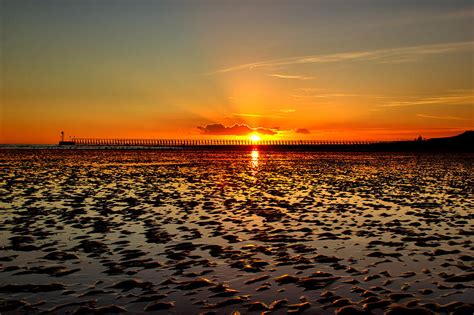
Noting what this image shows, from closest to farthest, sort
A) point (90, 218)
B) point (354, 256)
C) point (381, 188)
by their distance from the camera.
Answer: point (354, 256) < point (90, 218) < point (381, 188)

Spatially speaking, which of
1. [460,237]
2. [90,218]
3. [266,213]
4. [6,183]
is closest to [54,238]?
[90,218]

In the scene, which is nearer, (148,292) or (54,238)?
(148,292)

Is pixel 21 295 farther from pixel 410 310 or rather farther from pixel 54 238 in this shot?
pixel 410 310

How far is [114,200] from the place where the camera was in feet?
69.7

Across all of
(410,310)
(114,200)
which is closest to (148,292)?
(410,310)

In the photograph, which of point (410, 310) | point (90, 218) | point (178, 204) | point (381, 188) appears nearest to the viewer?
point (410, 310)

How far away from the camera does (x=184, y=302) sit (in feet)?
24.9

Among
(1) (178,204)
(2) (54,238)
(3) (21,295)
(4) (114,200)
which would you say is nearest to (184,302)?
(3) (21,295)

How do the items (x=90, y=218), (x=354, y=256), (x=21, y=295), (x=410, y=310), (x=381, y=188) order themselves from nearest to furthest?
(x=410, y=310) < (x=21, y=295) < (x=354, y=256) < (x=90, y=218) < (x=381, y=188)

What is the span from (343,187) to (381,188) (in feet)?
8.06

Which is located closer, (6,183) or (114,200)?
(114,200)

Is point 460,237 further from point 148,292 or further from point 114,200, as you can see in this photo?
point 114,200

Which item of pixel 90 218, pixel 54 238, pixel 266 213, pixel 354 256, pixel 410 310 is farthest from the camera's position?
pixel 266 213

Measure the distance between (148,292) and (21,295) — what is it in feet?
7.85
